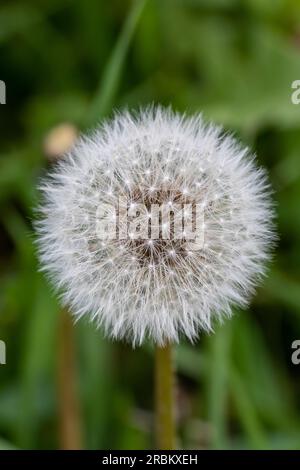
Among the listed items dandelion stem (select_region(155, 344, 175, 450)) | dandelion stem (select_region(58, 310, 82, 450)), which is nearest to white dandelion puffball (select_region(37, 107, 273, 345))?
dandelion stem (select_region(155, 344, 175, 450))

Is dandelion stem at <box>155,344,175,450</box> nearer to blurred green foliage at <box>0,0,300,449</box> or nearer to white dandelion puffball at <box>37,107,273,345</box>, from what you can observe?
white dandelion puffball at <box>37,107,273,345</box>

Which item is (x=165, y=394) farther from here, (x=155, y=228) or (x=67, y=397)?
(x=67, y=397)

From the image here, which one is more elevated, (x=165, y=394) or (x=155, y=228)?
(x=155, y=228)

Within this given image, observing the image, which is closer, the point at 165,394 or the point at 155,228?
the point at 155,228

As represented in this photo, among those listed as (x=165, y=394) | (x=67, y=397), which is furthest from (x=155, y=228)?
(x=67, y=397)

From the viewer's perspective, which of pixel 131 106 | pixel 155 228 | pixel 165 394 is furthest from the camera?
pixel 131 106
